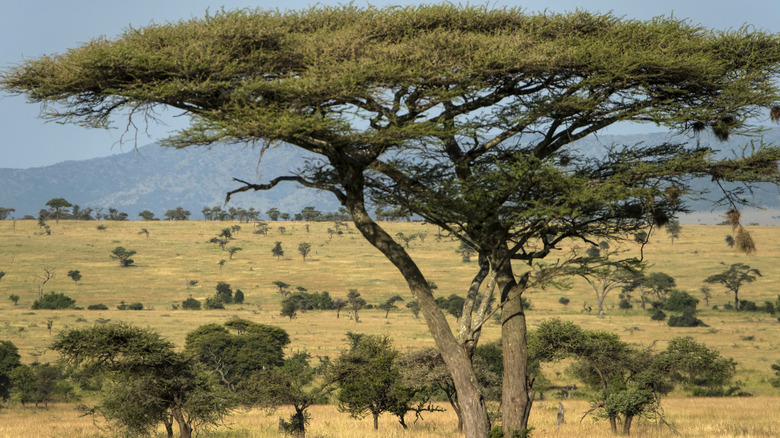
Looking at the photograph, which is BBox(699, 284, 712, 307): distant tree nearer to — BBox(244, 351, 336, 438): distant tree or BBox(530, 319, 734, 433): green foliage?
BBox(530, 319, 734, 433): green foliage

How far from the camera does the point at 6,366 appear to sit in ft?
131

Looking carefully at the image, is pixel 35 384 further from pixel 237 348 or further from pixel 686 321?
pixel 686 321

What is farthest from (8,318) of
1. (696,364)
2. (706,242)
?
(706,242)

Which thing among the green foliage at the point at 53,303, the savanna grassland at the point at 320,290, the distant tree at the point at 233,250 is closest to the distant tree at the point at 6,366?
the savanna grassland at the point at 320,290

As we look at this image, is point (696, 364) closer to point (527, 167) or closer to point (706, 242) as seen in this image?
point (527, 167)

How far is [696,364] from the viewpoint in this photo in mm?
27359

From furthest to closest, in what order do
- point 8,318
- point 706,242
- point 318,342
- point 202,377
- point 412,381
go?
point 706,242 < point 8,318 < point 318,342 < point 412,381 < point 202,377

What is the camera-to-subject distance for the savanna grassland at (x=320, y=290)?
27.3m

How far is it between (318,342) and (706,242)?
9971 centimetres

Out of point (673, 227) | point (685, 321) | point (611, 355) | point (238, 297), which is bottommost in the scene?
point (685, 321)

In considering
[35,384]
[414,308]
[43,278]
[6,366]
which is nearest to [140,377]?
[35,384]

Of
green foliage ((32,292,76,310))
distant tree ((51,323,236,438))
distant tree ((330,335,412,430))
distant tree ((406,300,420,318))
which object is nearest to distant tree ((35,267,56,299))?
green foliage ((32,292,76,310))

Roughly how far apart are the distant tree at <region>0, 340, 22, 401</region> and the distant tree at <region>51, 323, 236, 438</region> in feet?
80.4

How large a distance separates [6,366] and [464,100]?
35.8 metres
